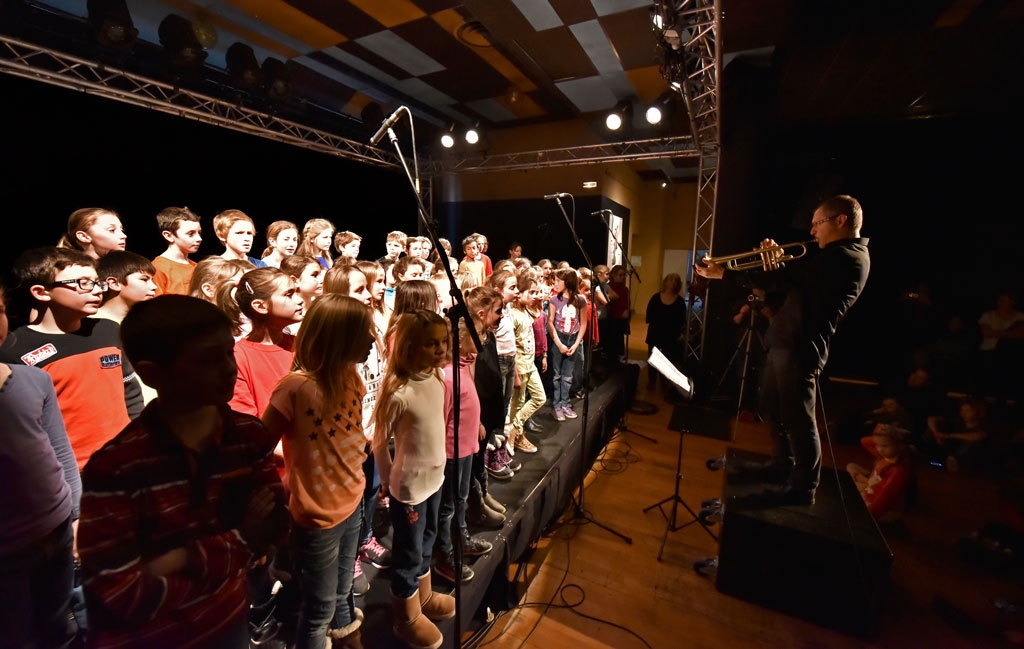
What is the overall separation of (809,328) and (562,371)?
7.00 ft

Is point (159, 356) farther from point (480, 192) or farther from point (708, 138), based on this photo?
point (480, 192)

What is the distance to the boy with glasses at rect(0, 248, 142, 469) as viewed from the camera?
1.47 metres

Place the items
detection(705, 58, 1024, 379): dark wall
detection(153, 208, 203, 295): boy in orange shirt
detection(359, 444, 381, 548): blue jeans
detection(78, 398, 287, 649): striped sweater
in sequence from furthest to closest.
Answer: detection(705, 58, 1024, 379): dark wall
detection(153, 208, 203, 295): boy in orange shirt
detection(359, 444, 381, 548): blue jeans
detection(78, 398, 287, 649): striped sweater

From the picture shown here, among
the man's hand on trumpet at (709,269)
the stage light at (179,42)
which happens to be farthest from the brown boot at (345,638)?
the stage light at (179,42)

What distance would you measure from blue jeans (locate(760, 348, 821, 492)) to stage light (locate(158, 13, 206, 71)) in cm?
573

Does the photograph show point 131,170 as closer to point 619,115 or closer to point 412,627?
Result: point 412,627

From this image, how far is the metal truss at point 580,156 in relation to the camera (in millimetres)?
5836

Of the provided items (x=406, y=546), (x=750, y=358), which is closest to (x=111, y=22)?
(x=406, y=546)

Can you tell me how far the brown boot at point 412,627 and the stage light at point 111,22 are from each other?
507 centimetres

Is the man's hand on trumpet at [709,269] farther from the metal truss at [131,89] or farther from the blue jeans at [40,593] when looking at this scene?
the metal truss at [131,89]

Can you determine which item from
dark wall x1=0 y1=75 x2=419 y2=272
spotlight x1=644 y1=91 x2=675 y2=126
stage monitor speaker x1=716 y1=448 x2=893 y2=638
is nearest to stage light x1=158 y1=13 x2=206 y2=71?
dark wall x1=0 y1=75 x2=419 y2=272

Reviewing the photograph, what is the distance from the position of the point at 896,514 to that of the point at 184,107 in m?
7.28

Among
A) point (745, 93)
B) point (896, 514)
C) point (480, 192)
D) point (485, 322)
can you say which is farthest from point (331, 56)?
point (896, 514)

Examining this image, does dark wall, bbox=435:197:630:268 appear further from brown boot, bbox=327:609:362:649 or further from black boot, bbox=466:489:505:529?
brown boot, bbox=327:609:362:649
